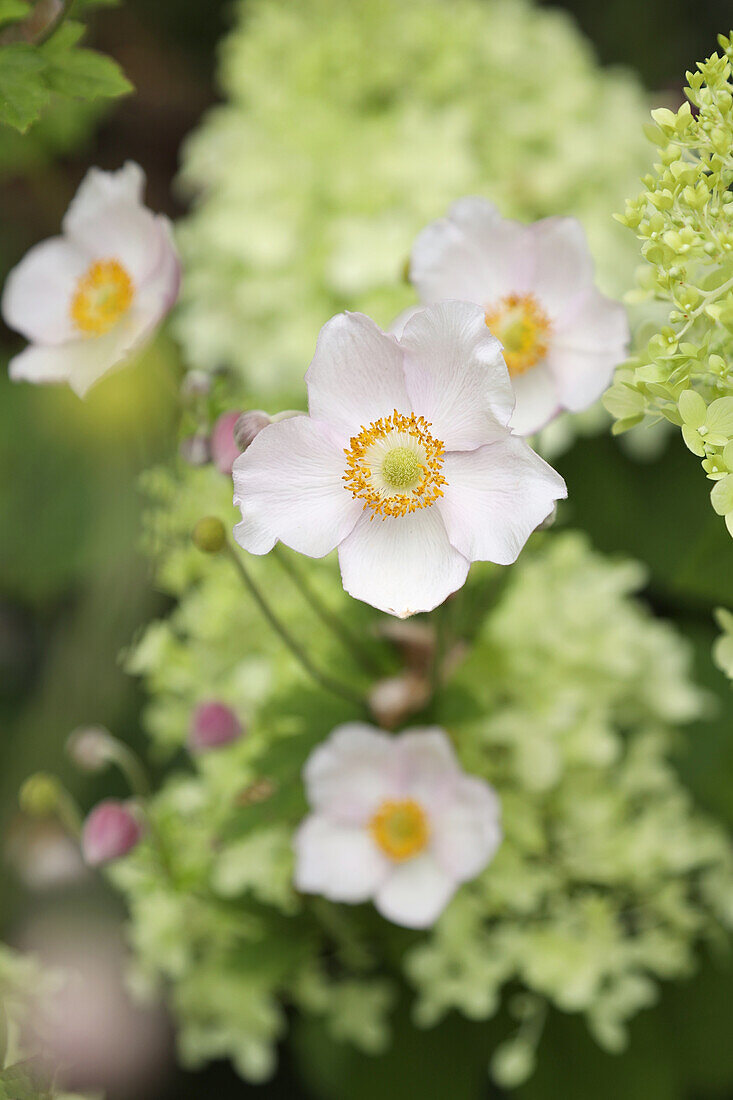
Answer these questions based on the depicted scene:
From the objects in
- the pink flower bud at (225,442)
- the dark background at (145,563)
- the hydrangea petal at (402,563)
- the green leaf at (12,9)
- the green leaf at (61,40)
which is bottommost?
the dark background at (145,563)

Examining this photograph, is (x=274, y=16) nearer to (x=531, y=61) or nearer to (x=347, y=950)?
(x=531, y=61)

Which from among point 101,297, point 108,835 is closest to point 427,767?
point 108,835

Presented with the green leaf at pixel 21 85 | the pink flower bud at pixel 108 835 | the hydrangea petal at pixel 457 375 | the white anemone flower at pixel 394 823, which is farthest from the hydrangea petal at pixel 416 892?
the green leaf at pixel 21 85

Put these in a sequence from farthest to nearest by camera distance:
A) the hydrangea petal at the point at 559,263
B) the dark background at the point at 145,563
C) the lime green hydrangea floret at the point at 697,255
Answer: the dark background at the point at 145,563 → the hydrangea petal at the point at 559,263 → the lime green hydrangea floret at the point at 697,255

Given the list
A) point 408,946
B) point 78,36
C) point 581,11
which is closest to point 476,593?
point 408,946

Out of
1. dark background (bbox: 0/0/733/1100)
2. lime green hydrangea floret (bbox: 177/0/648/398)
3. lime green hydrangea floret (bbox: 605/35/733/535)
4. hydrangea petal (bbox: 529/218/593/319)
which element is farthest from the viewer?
lime green hydrangea floret (bbox: 177/0/648/398)

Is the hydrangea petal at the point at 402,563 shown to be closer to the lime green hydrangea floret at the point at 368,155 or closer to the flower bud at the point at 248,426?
the flower bud at the point at 248,426

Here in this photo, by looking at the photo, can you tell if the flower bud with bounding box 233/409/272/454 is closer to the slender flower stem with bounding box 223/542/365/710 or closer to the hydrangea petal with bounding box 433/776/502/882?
the slender flower stem with bounding box 223/542/365/710

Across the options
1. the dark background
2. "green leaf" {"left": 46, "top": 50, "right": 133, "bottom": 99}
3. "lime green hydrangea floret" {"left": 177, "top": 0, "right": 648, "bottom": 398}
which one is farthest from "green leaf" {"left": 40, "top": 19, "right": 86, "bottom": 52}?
"lime green hydrangea floret" {"left": 177, "top": 0, "right": 648, "bottom": 398}

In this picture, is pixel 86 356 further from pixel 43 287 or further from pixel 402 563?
pixel 402 563
